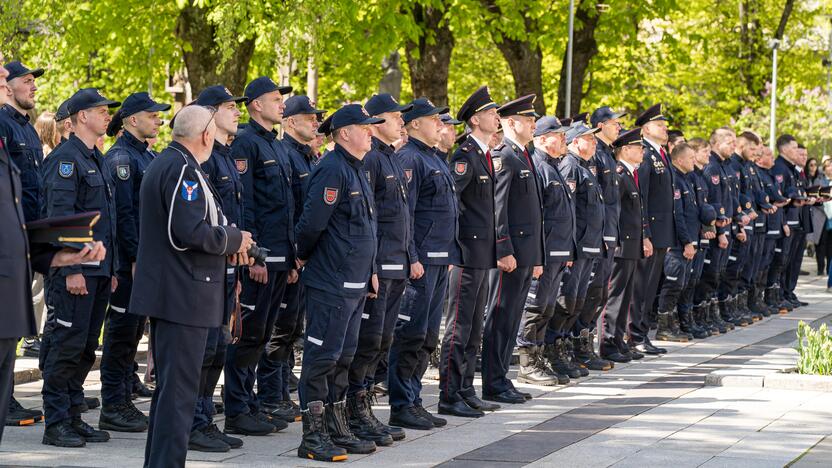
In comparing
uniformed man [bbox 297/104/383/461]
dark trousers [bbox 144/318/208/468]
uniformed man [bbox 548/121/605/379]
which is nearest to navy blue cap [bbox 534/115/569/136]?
uniformed man [bbox 548/121/605/379]

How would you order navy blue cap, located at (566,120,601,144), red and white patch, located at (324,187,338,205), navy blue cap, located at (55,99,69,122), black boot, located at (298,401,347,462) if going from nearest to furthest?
1. black boot, located at (298,401,347,462)
2. red and white patch, located at (324,187,338,205)
3. navy blue cap, located at (55,99,69,122)
4. navy blue cap, located at (566,120,601,144)

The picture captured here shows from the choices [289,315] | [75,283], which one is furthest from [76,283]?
[289,315]

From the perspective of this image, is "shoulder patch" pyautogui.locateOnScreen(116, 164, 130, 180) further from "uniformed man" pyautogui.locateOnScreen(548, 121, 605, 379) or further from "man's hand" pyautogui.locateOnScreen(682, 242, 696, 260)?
"man's hand" pyautogui.locateOnScreen(682, 242, 696, 260)

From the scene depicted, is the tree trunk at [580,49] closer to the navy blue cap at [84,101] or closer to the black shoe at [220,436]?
the navy blue cap at [84,101]

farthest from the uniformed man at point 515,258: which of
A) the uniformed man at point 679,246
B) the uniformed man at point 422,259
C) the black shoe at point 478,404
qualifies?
the uniformed man at point 679,246

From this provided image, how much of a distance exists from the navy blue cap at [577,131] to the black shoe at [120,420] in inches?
206

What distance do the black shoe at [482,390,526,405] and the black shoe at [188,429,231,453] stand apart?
301 centimetres

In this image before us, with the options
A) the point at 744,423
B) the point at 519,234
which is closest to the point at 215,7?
the point at 519,234

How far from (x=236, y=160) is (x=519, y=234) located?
2.56 m

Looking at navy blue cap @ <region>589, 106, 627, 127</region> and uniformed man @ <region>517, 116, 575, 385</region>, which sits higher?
navy blue cap @ <region>589, 106, 627, 127</region>

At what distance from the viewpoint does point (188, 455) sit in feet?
28.1

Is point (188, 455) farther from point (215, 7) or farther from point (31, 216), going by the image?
point (215, 7)

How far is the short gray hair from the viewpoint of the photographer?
7.71 meters

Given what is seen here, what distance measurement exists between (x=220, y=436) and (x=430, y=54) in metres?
14.4
